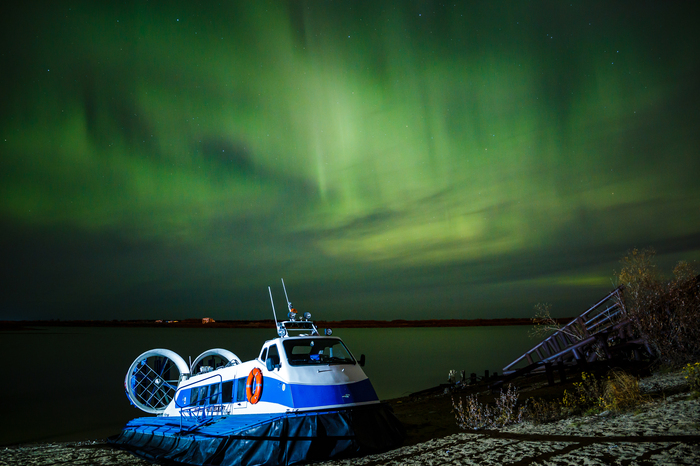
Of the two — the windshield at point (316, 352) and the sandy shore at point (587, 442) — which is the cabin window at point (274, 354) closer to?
the windshield at point (316, 352)

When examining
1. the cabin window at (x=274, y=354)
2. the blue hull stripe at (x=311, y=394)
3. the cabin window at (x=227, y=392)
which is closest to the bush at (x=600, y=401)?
the blue hull stripe at (x=311, y=394)

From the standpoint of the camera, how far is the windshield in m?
11.3

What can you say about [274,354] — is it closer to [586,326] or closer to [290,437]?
[290,437]

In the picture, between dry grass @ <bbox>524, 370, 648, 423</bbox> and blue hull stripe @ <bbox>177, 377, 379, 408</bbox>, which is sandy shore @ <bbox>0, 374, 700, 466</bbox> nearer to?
dry grass @ <bbox>524, 370, 648, 423</bbox>

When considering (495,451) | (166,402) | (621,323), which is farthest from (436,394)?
(495,451)

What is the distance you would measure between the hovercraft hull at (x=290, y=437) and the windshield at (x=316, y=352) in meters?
1.34

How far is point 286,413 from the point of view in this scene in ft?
33.9

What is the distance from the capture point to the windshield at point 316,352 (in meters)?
11.3

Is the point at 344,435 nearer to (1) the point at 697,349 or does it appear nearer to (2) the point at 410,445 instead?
(2) the point at 410,445

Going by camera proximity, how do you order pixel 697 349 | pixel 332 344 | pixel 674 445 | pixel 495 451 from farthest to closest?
1. pixel 697 349
2. pixel 332 344
3. pixel 495 451
4. pixel 674 445

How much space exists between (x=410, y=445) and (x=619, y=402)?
5.37 m

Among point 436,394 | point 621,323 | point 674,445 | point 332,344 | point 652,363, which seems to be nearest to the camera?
point 674,445

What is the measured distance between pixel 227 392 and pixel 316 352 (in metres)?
3.15

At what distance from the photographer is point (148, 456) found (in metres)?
13.7
